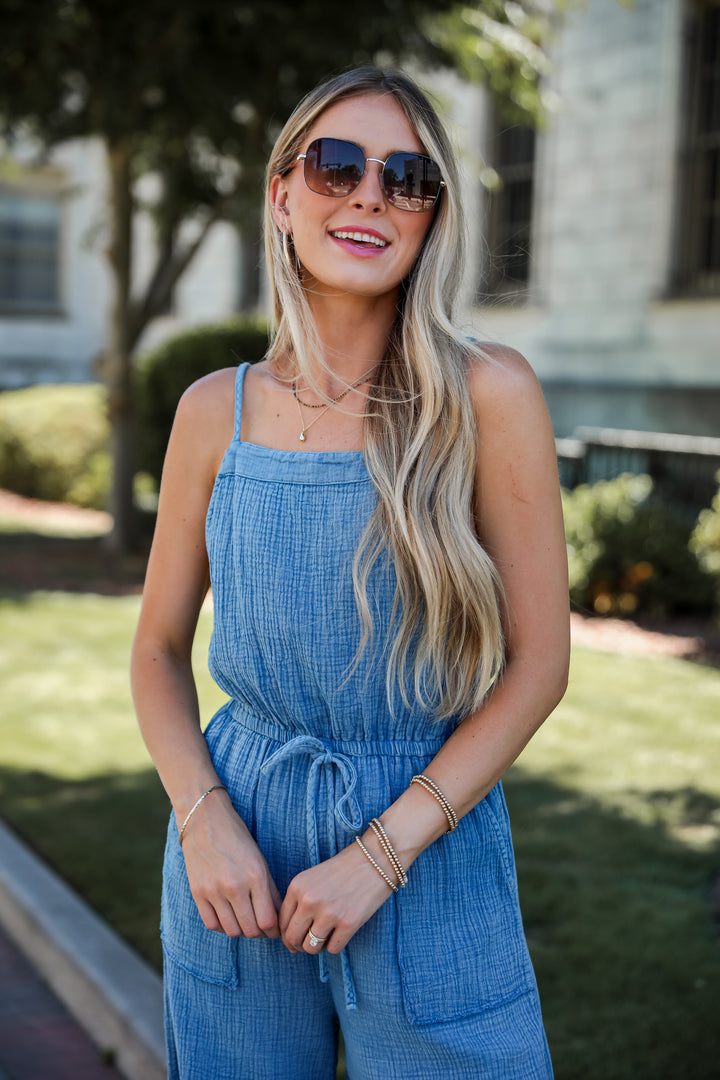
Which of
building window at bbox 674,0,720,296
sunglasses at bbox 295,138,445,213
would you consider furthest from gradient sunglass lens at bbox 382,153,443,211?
building window at bbox 674,0,720,296

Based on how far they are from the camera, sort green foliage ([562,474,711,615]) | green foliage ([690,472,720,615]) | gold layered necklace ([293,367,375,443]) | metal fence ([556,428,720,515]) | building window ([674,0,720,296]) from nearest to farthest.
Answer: gold layered necklace ([293,367,375,443]) < green foliage ([690,472,720,615]) < green foliage ([562,474,711,615]) < metal fence ([556,428,720,515]) < building window ([674,0,720,296])

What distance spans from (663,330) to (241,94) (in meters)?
5.53

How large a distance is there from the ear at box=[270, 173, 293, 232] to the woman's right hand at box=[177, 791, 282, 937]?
940mm

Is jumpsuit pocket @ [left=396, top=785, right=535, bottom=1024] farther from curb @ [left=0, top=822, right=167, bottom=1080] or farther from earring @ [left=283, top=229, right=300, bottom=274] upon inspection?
curb @ [left=0, top=822, right=167, bottom=1080]

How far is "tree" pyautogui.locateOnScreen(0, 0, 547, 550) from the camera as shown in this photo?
879cm

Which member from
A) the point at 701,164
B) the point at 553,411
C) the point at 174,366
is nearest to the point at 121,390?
the point at 174,366

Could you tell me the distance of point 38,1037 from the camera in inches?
131

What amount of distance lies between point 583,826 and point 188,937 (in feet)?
10.5

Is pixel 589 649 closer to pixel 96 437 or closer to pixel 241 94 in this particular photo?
pixel 241 94

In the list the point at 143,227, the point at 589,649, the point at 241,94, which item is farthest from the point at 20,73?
the point at 143,227

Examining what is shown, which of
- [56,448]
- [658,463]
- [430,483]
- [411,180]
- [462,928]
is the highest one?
[411,180]

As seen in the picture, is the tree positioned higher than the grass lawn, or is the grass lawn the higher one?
the tree

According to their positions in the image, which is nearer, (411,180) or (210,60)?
(411,180)

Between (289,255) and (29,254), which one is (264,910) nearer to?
(289,255)
